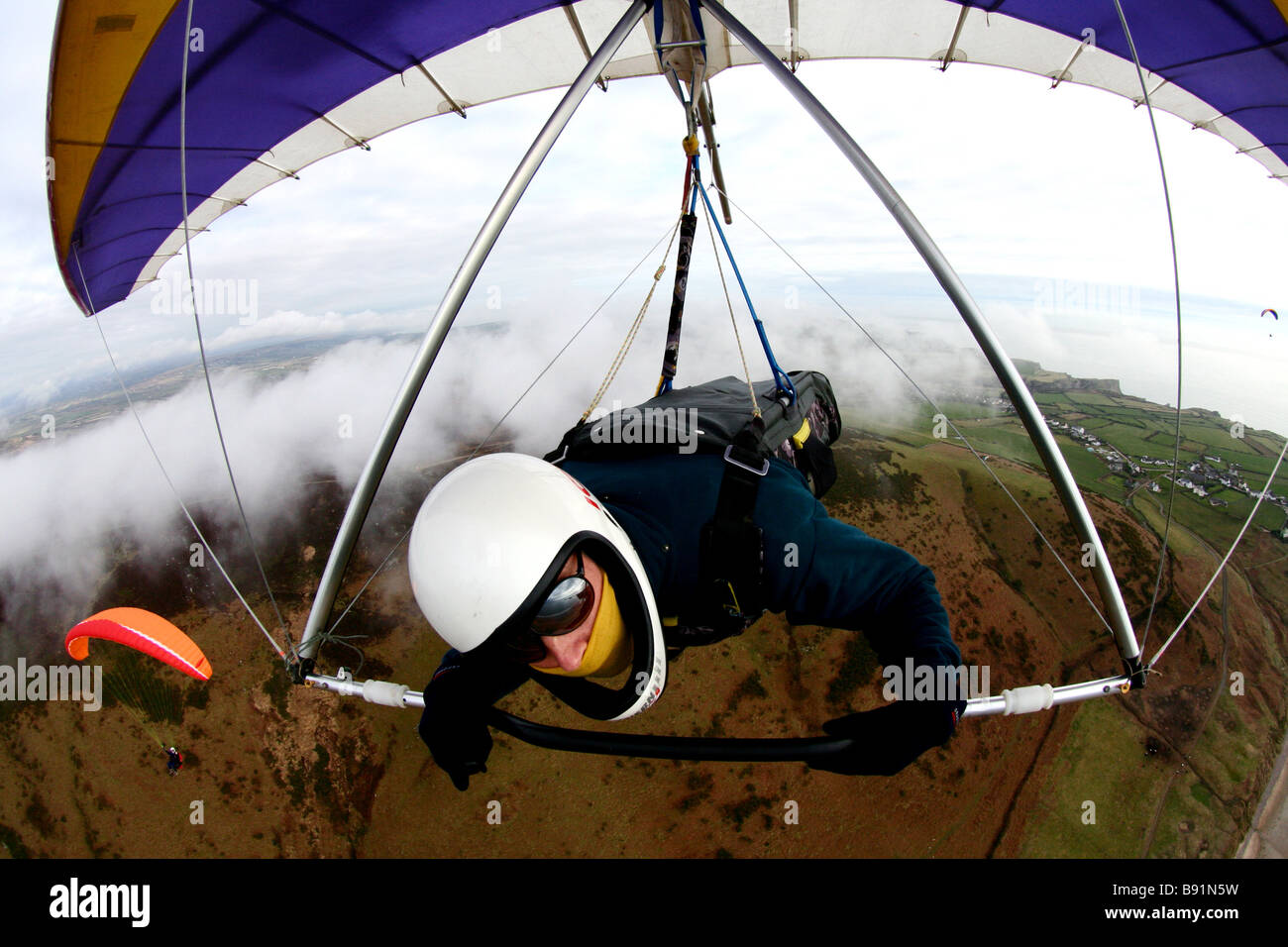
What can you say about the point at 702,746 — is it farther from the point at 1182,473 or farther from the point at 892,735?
the point at 1182,473

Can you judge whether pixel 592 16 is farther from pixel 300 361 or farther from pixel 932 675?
pixel 300 361

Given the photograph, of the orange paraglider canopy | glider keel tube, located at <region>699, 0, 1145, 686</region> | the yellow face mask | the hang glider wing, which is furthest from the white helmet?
the orange paraglider canopy

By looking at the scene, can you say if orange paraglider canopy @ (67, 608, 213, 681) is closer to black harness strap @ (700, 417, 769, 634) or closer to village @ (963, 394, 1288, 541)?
black harness strap @ (700, 417, 769, 634)

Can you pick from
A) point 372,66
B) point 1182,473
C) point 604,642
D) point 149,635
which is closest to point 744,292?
point 604,642

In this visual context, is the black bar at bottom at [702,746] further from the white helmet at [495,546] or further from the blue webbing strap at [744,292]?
the blue webbing strap at [744,292]

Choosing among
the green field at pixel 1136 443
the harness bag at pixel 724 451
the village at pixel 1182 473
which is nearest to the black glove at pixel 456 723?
the harness bag at pixel 724 451
